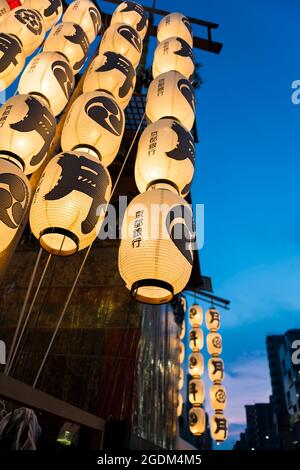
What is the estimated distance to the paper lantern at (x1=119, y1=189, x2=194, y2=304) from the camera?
2.73 meters

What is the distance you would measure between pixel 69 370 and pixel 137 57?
601 centimetres

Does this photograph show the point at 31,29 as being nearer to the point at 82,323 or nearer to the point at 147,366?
the point at 82,323

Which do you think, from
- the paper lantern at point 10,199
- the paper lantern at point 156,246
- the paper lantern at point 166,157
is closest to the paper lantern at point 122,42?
the paper lantern at point 166,157

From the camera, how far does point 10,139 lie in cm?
315

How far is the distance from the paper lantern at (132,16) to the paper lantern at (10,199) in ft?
12.8

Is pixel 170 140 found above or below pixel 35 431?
above

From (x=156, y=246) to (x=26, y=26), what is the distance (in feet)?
12.2

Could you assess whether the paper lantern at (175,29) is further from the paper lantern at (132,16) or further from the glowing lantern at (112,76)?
the glowing lantern at (112,76)

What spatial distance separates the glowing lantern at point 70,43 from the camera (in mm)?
4484

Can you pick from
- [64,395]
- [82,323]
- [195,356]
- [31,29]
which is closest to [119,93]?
[31,29]

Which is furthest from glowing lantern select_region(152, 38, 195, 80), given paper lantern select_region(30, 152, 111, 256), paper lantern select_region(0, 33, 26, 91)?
paper lantern select_region(30, 152, 111, 256)

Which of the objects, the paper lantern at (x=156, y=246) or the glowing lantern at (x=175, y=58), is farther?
the glowing lantern at (x=175, y=58)

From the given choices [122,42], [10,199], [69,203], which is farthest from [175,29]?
[10,199]

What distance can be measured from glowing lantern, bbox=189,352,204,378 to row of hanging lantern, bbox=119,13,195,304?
36.3ft
